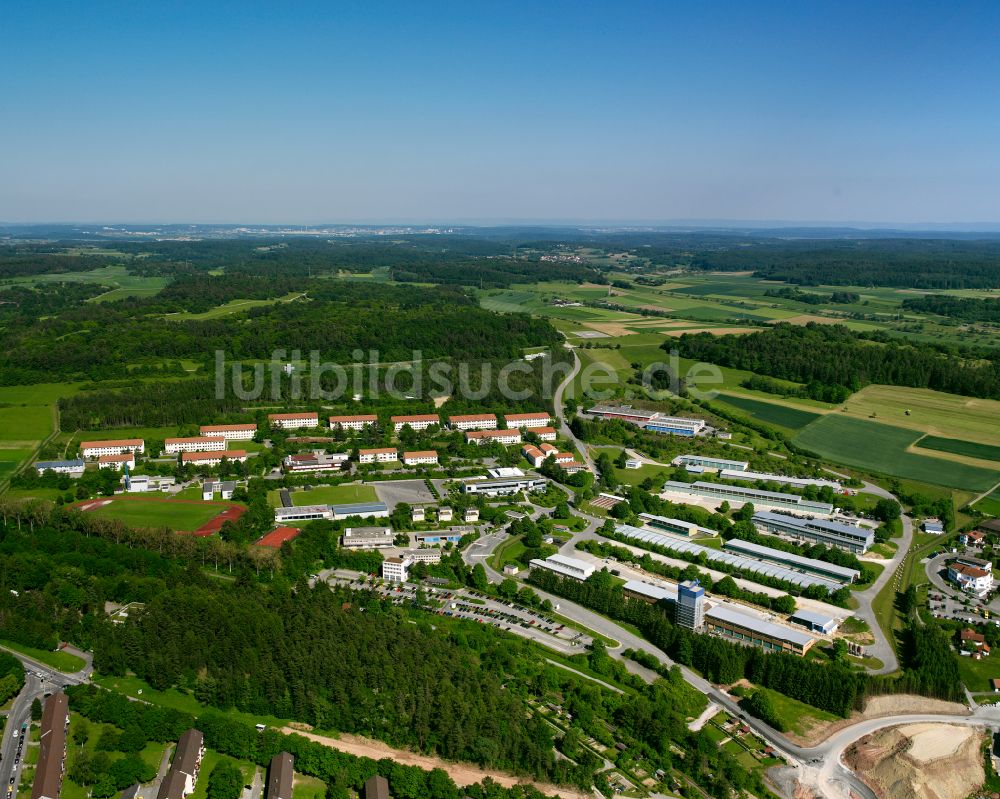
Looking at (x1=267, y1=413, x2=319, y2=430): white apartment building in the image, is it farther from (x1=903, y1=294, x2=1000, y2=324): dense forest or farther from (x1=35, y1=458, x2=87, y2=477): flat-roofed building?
(x1=903, y1=294, x2=1000, y2=324): dense forest

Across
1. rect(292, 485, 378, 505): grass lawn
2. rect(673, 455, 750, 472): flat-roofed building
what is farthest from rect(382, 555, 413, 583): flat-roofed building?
rect(673, 455, 750, 472): flat-roofed building

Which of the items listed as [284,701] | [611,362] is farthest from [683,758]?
[611,362]

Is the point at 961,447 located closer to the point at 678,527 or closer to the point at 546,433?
the point at 678,527

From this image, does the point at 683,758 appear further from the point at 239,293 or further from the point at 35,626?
the point at 239,293

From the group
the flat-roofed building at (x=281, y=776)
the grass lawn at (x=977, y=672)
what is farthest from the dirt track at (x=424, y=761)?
the grass lawn at (x=977, y=672)

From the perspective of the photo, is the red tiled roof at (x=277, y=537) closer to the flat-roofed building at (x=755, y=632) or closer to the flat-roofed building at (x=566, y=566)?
the flat-roofed building at (x=566, y=566)

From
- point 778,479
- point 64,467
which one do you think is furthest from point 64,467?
point 778,479
